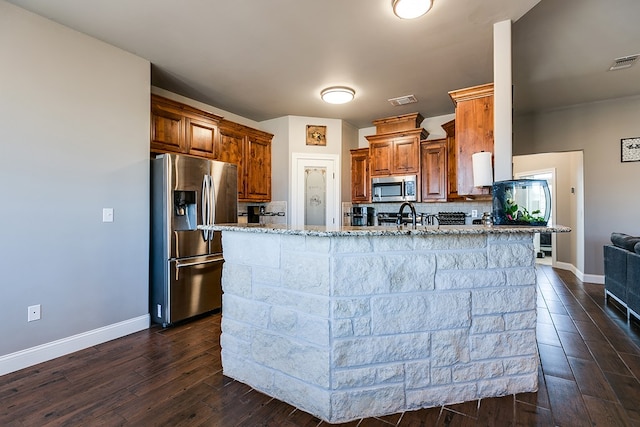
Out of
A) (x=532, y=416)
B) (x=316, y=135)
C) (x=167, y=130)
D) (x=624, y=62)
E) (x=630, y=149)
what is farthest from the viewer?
(x=316, y=135)

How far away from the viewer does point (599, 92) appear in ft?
13.6

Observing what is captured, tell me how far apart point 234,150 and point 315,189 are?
1.40 m

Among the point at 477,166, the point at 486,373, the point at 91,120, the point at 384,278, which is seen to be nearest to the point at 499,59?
the point at 477,166

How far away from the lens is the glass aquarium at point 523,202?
196 centimetres

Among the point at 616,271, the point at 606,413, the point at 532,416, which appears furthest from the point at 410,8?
the point at 616,271

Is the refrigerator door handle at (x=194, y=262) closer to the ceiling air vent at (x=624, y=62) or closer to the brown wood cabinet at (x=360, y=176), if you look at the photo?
the brown wood cabinet at (x=360, y=176)

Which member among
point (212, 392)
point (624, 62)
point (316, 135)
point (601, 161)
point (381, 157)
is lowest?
point (212, 392)

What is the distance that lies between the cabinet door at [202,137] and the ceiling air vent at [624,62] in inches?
184

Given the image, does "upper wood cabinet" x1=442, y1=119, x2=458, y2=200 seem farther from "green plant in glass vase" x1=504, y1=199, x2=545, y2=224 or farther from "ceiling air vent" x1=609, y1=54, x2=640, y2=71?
"green plant in glass vase" x1=504, y1=199, x2=545, y2=224

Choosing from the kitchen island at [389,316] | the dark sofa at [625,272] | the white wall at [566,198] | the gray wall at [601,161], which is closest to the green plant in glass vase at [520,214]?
the kitchen island at [389,316]

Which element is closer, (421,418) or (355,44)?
(421,418)

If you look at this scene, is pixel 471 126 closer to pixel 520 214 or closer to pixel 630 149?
pixel 520 214

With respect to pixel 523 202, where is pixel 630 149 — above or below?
above

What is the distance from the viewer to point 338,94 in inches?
147
